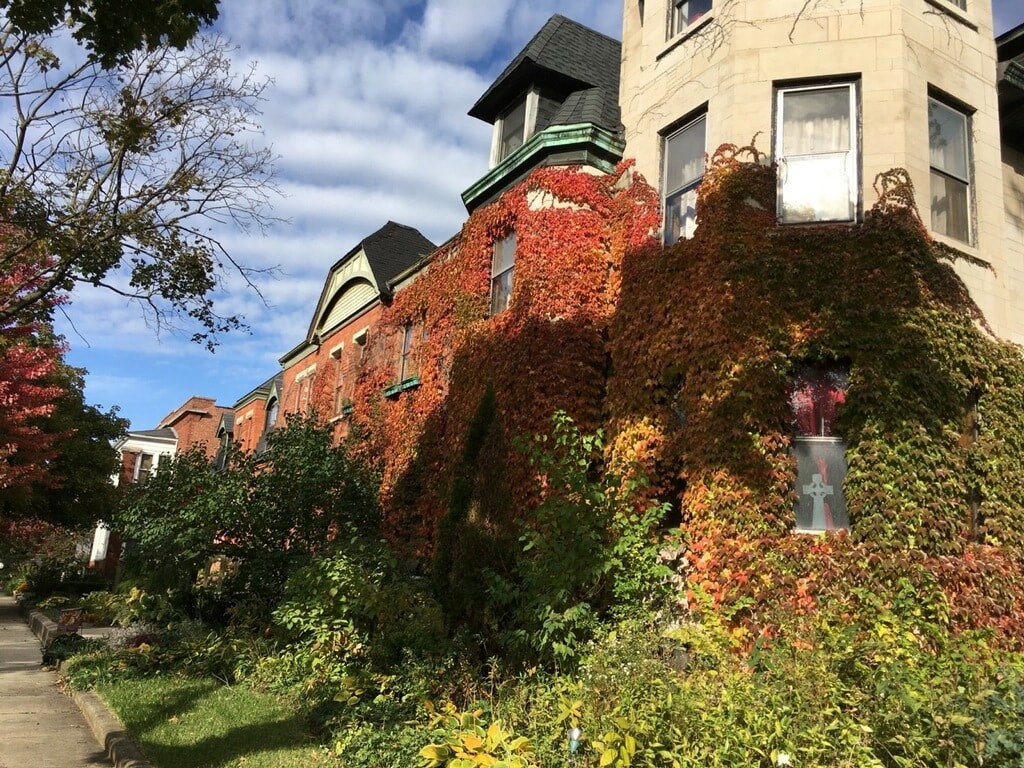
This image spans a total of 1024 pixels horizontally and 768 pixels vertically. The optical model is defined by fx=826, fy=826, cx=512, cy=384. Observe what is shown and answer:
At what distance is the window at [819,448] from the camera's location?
9.49 m

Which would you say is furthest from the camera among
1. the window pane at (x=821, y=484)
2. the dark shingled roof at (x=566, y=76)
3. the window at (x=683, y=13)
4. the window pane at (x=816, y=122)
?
the dark shingled roof at (x=566, y=76)

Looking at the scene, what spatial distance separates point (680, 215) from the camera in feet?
39.5

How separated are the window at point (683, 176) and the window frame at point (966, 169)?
2.96m

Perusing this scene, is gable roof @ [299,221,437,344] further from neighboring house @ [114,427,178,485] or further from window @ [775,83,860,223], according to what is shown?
neighboring house @ [114,427,178,485]

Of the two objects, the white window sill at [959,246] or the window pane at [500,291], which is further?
the window pane at [500,291]

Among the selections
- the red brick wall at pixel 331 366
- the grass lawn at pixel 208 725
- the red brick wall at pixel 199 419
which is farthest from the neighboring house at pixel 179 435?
the grass lawn at pixel 208 725

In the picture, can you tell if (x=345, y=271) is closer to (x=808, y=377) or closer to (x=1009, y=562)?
(x=808, y=377)

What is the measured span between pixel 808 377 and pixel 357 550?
6203mm

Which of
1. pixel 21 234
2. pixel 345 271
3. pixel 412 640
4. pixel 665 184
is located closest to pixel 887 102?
pixel 665 184

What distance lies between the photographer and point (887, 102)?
413 inches

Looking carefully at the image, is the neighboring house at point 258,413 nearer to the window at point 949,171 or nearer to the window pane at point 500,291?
the window pane at point 500,291

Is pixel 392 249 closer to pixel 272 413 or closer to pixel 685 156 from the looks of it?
pixel 272 413

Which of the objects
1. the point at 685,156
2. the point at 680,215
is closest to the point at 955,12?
the point at 685,156

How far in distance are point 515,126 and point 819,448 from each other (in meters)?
9.12
